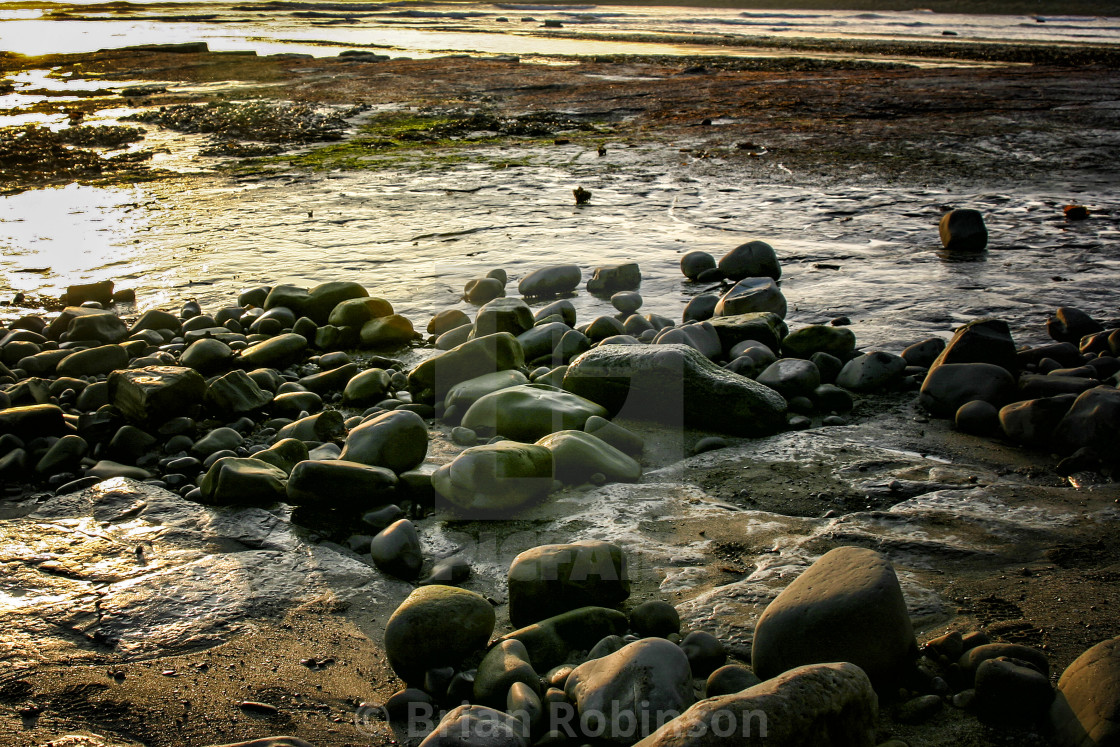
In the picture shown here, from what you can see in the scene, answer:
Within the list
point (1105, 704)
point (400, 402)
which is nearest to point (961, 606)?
point (1105, 704)

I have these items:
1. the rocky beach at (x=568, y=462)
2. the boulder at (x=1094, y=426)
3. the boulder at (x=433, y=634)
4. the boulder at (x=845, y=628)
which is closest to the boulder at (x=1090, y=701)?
the rocky beach at (x=568, y=462)

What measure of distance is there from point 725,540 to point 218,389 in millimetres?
2285

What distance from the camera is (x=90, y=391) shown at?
3502 millimetres

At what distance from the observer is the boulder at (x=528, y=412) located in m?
3.02

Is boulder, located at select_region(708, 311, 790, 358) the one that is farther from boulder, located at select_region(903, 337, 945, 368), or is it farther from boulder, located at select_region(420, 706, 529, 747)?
boulder, located at select_region(420, 706, 529, 747)

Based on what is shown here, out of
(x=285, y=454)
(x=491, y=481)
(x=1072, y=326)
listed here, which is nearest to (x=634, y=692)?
(x=491, y=481)

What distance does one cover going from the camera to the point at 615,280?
4871 mm

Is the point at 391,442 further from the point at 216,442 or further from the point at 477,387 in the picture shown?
the point at 216,442

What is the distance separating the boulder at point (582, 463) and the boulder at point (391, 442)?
467mm

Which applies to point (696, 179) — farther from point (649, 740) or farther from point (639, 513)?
point (649, 740)

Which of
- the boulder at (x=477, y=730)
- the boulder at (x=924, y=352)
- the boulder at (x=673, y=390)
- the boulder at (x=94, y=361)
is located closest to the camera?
the boulder at (x=477, y=730)

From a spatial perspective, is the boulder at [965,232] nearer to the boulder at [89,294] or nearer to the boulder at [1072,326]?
the boulder at [1072,326]

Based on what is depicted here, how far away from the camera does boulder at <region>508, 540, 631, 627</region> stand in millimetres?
1969

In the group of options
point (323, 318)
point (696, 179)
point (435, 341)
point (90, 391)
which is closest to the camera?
point (90, 391)
